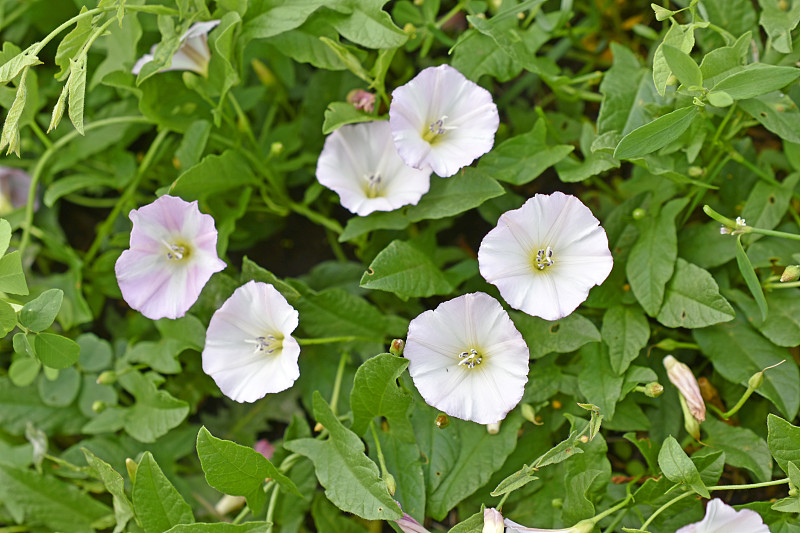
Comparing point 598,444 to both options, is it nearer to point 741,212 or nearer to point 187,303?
point 741,212

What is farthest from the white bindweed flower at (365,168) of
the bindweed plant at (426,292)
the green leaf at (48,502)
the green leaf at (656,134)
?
the green leaf at (48,502)

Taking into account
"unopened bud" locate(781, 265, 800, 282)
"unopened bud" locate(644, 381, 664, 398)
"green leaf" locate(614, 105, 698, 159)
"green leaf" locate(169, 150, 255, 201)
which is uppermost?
"green leaf" locate(614, 105, 698, 159)

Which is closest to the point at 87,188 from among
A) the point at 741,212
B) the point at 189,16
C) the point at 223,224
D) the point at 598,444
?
the point at 223,224

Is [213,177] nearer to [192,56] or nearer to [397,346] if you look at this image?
[192,56]

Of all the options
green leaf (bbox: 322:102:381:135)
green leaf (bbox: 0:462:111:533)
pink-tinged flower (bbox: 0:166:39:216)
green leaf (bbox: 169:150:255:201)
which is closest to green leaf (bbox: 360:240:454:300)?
green leaf (bbox: 322:102:381:135)

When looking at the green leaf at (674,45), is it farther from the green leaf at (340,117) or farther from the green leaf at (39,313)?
the green leaf at (39,313)

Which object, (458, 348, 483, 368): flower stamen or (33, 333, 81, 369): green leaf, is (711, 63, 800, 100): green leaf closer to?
(458, 348, 483, 368): flower stamen

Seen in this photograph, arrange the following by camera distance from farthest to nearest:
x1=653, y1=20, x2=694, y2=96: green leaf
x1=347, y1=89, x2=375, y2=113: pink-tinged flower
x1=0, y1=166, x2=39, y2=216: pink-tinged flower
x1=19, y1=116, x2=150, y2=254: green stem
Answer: x1=0, y1=166, x2=39, y2=216: pink-tinged flower, x1=19, y1=116, x2=150, y2=254: green stem, x1=347, y1=89, x2=375, y2=113: pink-tinged flower, x1=653, y1=20, x2=694, y2=96: green leaf
